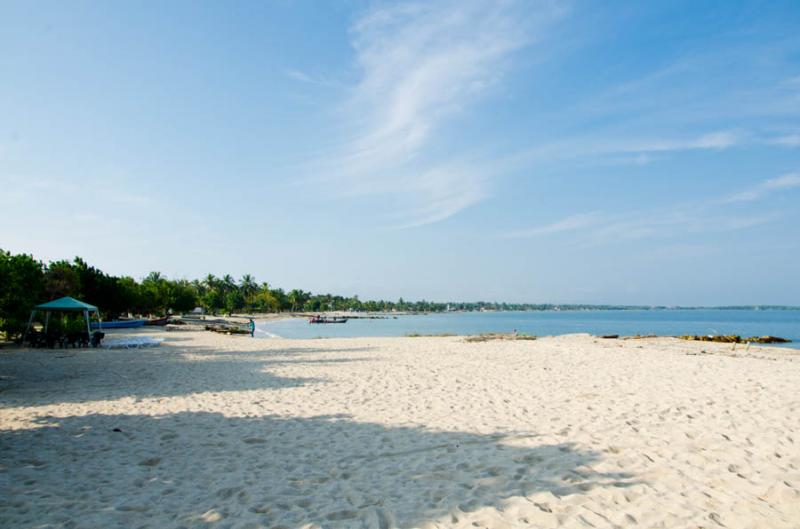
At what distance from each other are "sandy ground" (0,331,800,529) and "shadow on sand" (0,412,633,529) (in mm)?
25

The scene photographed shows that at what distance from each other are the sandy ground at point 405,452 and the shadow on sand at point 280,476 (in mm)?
25

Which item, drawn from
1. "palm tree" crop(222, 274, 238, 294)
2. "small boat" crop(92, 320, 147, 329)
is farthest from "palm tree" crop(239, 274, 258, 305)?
"small boat" crop(92, 320, 147, 329)

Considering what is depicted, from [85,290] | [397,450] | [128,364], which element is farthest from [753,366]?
[85,290]

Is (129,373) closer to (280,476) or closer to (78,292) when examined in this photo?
(280,476)

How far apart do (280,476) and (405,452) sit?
1590mm

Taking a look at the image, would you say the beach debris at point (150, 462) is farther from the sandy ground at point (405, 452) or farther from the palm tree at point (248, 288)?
the palm tree at point (248, 288)

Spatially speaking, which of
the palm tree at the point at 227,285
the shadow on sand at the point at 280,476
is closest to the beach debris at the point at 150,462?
the shadow on sand at the point at 280,476

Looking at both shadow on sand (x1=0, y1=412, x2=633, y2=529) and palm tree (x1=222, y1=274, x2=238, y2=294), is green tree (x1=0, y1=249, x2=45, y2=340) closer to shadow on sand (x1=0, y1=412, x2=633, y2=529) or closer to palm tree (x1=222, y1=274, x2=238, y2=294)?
shadow on sand (x1=0, y1=412, x2=633, y2=529)

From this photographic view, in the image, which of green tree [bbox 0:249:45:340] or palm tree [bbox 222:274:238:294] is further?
palm tree [bbox 222:274:238:294]

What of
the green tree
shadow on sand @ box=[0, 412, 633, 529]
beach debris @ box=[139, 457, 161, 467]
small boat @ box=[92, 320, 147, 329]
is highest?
the green tree

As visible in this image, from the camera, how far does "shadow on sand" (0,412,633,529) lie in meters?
4.13

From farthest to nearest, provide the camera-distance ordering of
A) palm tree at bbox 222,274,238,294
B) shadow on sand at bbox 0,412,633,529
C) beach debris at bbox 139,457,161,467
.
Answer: palm tree at bbox 222,274,238,294, beach debris at bbox 139,457,161,467, shadow on sand at bbox 0,412,633,529

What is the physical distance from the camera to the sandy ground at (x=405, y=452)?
416cm

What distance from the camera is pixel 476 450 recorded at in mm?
5848
